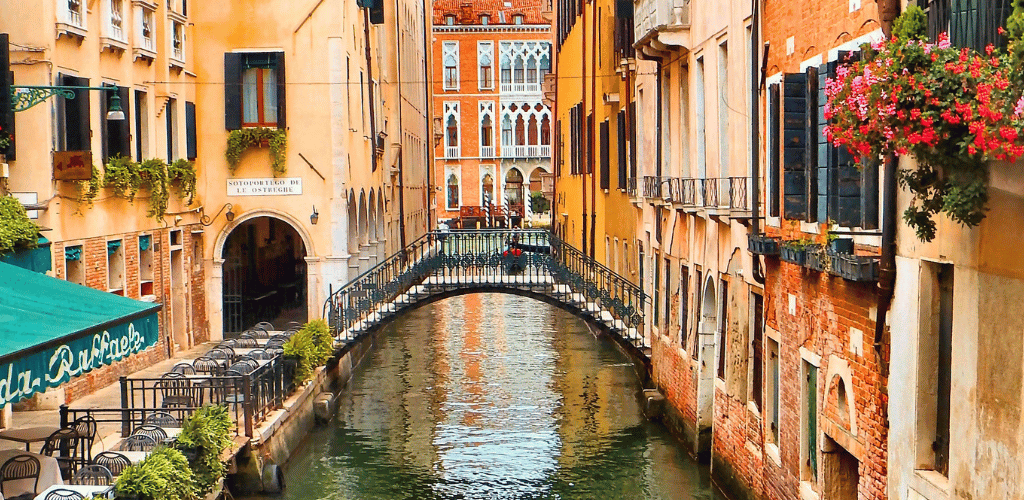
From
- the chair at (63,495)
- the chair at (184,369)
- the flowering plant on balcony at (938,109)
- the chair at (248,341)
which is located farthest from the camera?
the chair at (248,341)

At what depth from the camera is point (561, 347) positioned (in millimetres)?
28562

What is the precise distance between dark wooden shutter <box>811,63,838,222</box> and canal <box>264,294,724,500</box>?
5.75 meters

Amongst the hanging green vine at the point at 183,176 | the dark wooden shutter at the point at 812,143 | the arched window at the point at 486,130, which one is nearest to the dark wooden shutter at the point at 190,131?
the hanging green vine at the point at 183,176

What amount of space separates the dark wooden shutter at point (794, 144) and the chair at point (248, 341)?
11.1 m

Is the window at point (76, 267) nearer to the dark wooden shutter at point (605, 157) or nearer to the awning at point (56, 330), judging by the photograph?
the awning at point (56, 330)

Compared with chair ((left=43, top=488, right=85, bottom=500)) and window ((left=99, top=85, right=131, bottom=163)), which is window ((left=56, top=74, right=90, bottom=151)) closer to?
window ((left=99, top=85, right=131, bottom=163))

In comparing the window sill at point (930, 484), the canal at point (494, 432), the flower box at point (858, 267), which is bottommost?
the canal at point (494, 432)

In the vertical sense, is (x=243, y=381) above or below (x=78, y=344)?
below

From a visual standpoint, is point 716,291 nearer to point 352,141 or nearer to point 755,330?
point 755,330

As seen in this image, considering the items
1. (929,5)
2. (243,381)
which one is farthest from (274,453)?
(929,5)

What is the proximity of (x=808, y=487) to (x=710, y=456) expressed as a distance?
5170 millimetres

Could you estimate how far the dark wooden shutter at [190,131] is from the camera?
78.7 ft

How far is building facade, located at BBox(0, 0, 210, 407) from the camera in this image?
671 inches

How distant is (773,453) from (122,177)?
11509mm
